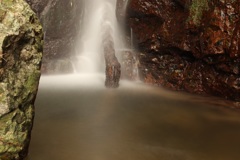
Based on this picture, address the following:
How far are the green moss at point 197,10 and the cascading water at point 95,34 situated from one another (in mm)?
5068

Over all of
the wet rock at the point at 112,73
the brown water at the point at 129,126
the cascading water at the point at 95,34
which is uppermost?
the cascading water at the point at 95,34

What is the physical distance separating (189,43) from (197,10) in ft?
5.10

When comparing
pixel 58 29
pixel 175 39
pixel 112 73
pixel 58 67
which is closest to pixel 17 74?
pixel 112 73

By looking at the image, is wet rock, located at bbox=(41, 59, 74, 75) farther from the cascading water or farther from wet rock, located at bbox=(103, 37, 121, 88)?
wet rock, located at bbox=(103, 37, 121, 88)

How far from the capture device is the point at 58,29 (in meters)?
15.1

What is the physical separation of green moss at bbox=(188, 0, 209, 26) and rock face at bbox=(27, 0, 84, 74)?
7.31 m

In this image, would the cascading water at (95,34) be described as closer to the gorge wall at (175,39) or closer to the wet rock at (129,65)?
the gorge wall at (175,39)

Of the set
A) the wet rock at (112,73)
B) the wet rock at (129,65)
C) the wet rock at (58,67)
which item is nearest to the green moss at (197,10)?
the wet rock at (129,65)

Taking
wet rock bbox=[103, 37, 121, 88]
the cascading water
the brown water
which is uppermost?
the cascading water

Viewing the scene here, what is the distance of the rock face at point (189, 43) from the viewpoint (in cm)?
1083

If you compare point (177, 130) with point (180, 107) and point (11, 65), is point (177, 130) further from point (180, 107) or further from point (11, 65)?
point (11, 65)

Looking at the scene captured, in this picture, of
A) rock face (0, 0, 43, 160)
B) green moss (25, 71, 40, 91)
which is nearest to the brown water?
rock face (0, 0, 43, 160)

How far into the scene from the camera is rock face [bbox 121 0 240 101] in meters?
10.8

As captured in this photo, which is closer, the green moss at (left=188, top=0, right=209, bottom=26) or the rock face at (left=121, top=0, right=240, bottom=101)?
the rock face at (left=121, top=0, right=240, bottom=101)
